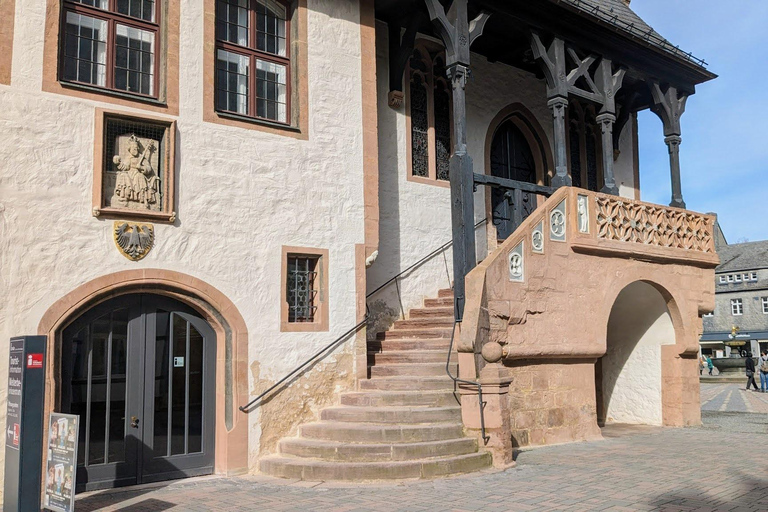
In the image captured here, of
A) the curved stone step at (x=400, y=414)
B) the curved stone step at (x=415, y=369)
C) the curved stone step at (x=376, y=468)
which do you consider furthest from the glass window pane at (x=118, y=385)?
the curved stone step at (x=415, y=369)

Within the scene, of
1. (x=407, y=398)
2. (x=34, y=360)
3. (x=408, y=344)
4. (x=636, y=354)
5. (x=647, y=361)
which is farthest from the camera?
(x=636, y=354)

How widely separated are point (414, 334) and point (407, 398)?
2.14m

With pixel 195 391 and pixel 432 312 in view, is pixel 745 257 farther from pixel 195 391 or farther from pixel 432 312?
pixel 195 391

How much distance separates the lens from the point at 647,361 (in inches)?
531

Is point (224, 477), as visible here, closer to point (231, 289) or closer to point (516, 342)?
point (231, 289)

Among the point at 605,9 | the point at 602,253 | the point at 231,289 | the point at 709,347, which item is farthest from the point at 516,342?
the point at 709,347

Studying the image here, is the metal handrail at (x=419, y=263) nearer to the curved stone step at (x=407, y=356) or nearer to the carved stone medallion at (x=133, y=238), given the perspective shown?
the curved stone step at (x=407, y=356)

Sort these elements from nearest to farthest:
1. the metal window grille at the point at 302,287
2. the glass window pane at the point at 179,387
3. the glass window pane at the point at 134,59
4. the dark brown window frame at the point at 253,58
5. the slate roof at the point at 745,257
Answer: the glass window pane at the point at 179,387 → the glass window pane at the point at 134,59 → the dark brown window frame at the point at 253,58 → the metal window grille at the point at 302,287 → the slate roof at the point at 745,257

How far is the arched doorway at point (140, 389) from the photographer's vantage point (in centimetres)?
802

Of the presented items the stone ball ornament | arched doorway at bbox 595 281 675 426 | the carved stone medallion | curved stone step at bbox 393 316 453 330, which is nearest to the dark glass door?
arched doorway at bbox 595 281 675 426

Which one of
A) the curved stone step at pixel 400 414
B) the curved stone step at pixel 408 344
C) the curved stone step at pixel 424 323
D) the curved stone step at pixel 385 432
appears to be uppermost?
the curved stone step at pixel 424 323

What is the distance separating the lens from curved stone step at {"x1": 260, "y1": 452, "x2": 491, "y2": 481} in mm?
8023

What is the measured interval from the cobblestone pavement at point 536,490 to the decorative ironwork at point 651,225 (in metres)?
3.56

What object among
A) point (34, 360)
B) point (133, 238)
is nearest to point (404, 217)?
point (133, 238)
